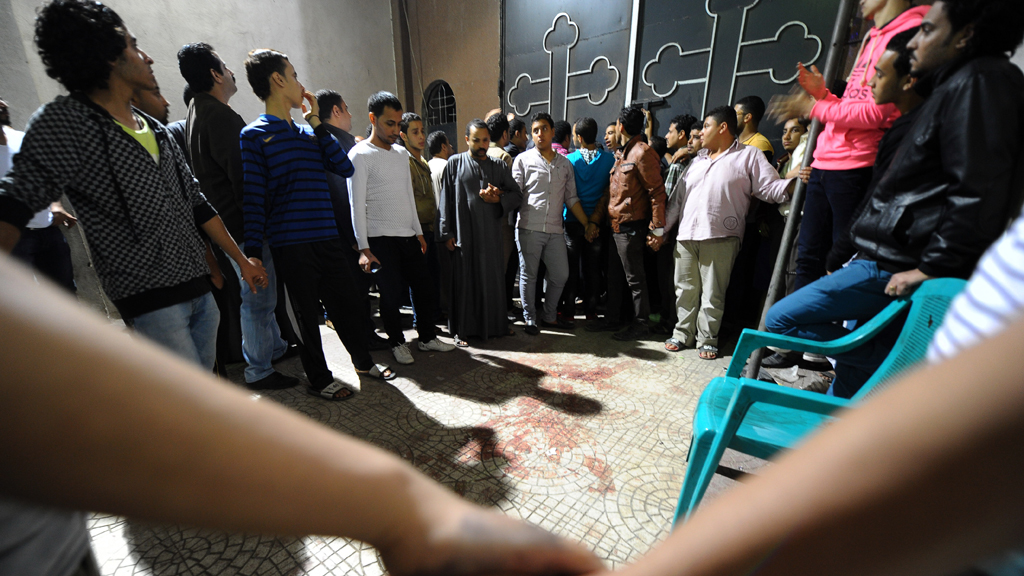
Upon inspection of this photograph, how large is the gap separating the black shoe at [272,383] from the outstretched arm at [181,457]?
282 cm

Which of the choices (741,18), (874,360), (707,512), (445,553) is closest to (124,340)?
(445,553)

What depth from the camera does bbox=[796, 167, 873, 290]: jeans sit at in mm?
2340

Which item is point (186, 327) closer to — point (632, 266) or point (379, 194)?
point (379, 194)

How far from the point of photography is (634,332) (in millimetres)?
3723

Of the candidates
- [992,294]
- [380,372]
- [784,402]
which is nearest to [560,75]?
[380,372]

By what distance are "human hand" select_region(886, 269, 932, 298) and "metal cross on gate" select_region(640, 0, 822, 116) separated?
3.63 metres

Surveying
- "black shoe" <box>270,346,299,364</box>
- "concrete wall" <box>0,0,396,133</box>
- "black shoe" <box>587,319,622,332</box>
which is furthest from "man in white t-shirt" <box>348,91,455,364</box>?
"concrete wall" <box>0,0,396,133</box>

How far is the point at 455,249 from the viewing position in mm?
3506

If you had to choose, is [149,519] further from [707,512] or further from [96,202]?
[96,202]

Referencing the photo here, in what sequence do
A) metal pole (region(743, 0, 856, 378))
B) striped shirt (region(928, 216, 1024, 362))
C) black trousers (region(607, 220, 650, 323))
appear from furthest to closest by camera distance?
black trousers (region(607, 220, 650, 323)) < metal pole (region(743, 0, 856, 378)) < striped shirt (region(928, 216, 1024, 362))

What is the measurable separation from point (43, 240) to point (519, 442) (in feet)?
12.8

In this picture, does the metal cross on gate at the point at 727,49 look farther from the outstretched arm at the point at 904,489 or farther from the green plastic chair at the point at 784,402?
the outstretched arm at the point at 904,489

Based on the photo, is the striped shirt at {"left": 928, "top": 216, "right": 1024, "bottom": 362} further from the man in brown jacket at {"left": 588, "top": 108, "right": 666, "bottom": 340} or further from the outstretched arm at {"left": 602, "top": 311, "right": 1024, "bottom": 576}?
the man in brown jacket at {"left": 588, "top": 108, "right": 666, "bottom": 340}

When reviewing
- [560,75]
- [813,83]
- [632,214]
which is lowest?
[632,214]
